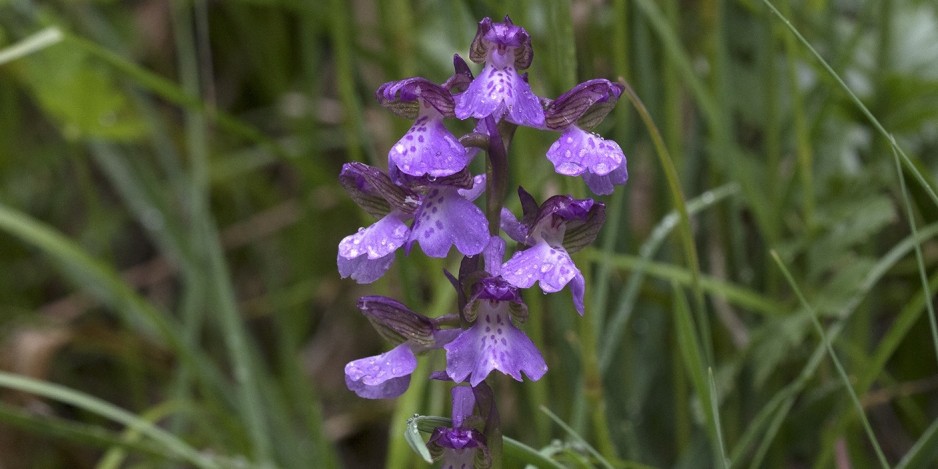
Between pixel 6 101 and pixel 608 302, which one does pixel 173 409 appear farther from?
pixel 6 101

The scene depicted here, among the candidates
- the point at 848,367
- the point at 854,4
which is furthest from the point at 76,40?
the point at 854,4

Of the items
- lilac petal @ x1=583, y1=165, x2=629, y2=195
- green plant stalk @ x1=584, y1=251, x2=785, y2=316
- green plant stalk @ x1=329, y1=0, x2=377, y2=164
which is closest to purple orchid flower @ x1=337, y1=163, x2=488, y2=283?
lilac petal @ x1=583, y1=165, x2=629, y2=195

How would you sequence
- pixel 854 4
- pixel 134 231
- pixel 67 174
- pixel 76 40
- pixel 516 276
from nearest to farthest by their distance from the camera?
pixel 516 276 < pixel 76 40 < pixel 854 4 < pixel 67 174 < pixel 134 231

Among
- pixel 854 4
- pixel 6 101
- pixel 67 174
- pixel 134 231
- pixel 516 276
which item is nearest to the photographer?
pixel 516 276

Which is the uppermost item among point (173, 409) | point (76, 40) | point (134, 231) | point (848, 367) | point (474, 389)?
point (134, 231)

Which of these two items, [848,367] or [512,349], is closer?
[512,349]

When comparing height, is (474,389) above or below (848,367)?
above

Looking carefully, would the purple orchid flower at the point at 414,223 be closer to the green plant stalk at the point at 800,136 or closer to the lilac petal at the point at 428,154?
the lilac petal at the point at 428,154

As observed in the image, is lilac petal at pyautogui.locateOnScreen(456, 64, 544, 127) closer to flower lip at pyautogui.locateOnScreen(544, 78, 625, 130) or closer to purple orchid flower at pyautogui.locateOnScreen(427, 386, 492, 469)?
flower lip at pyautogui.locateOnScreen(544, 78, 625, 130)
